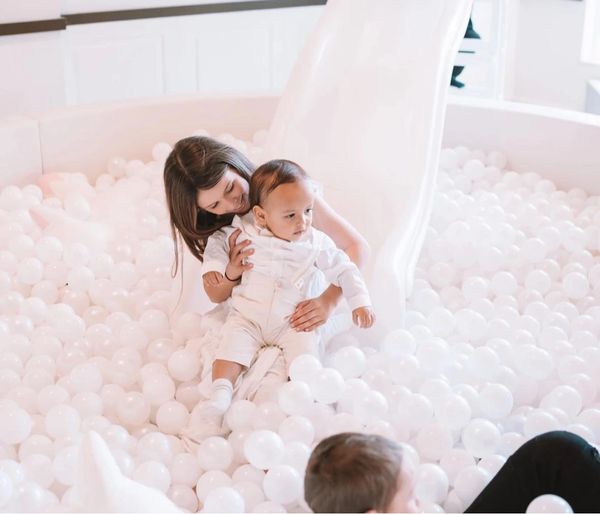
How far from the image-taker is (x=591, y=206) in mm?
2604

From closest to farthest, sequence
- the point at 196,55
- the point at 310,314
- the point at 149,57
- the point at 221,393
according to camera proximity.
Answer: the point at 221,393 < the point at 310,314 < the point at 149,57 < the point at 196,55

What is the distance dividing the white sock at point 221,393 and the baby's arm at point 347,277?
0.87 ft

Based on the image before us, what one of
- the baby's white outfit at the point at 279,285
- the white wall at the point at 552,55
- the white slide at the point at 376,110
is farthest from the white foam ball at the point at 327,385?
the white wall at the point at 552,55

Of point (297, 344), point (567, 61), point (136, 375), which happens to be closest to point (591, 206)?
point (297, 344)

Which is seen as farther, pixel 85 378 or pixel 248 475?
pixel 85 378

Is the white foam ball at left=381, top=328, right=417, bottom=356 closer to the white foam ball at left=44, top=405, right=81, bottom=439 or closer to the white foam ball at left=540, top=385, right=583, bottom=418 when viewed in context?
the white foam ball at left=540, top=385, right=583, bottom=418

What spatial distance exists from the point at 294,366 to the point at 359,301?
18cm

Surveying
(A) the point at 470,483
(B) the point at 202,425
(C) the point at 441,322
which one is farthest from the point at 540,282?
(B) the point at 202,425

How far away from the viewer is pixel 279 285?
1829 mm

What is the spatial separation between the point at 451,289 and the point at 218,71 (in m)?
2.26

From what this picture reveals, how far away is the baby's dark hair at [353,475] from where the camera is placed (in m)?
1.04

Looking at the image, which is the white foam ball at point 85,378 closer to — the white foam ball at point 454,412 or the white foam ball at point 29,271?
the white foam ball at point 29,271

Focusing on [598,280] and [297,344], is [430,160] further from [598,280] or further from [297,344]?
[297,344]

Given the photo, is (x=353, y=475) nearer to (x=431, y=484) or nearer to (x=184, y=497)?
(x=431, y=484)
